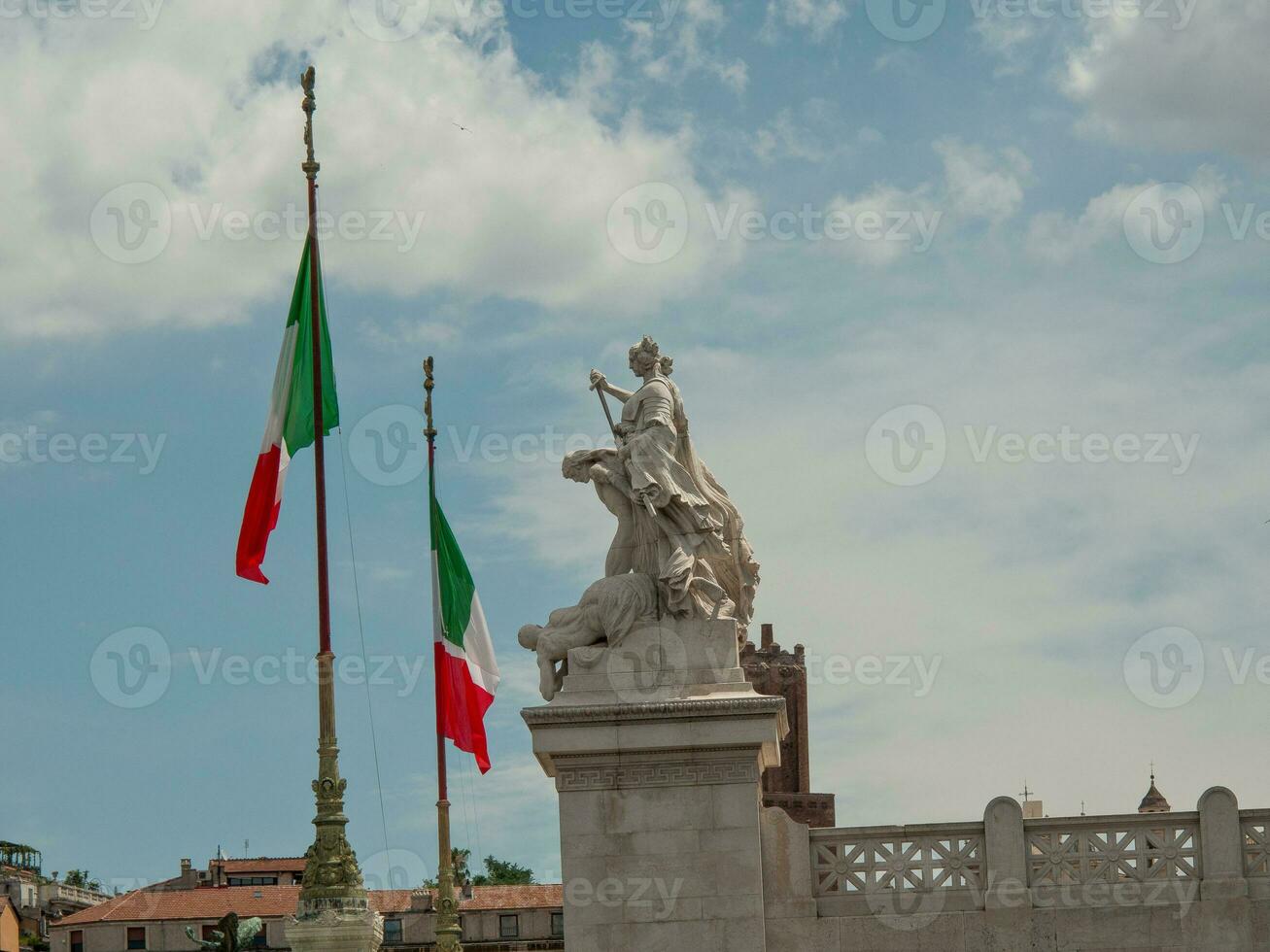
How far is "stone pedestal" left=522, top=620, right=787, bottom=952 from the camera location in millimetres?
21734

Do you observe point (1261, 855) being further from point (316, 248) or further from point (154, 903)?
point (154, 903)

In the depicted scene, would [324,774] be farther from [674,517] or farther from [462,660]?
[674,517]

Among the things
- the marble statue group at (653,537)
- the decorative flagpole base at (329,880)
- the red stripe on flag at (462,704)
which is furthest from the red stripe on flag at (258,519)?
the marble statue group at (653,537)

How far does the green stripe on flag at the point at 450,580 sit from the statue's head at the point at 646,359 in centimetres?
1439

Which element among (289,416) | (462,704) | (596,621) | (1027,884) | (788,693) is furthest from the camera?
(788,693)

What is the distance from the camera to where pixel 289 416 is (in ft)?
108

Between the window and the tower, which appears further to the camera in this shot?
the tower

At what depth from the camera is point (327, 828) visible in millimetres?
31766

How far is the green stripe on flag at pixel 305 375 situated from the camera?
33000 mm

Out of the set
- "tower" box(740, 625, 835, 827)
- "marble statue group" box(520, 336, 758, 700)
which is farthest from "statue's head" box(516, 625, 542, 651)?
"tower" box(740, 625, 835, 827)

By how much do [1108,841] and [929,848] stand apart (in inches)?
70.4

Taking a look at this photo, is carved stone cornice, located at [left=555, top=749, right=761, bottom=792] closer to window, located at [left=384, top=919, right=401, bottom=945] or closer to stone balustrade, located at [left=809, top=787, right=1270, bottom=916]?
stone balustrade, located at [left=809, top=787, right=1270, bottom=916]

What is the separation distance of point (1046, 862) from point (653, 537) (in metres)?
5.23

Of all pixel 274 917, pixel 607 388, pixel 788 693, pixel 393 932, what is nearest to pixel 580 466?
pixel 607 388
